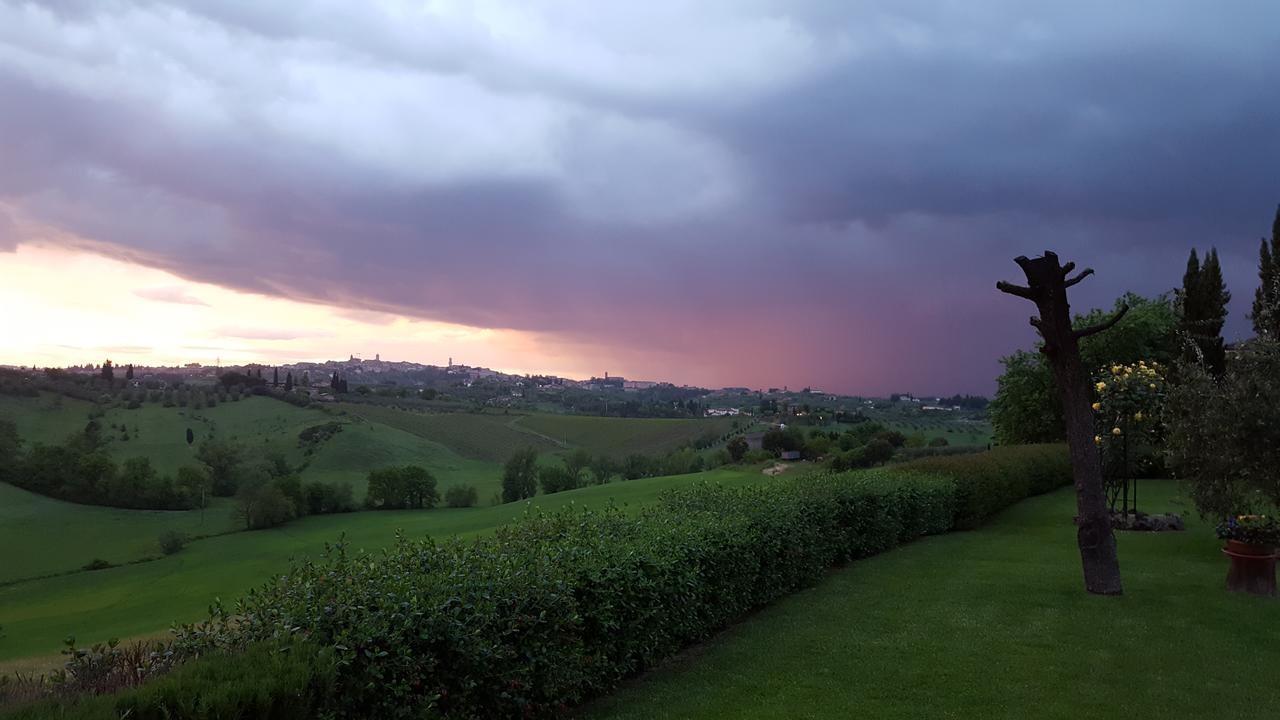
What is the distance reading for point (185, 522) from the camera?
2308 inches

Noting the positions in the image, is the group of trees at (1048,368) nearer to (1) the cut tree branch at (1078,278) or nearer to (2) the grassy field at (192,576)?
(2) the grassy field at (192,576)

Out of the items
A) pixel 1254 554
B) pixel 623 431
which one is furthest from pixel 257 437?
pixel 1254 554

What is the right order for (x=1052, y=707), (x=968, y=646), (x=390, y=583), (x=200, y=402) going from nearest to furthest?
(x=390, y=583) → (x=1052, y=707) → (x=968, y=646) → (x=200, y=402)

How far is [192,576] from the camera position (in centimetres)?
4159

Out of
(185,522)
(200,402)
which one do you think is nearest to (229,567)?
(185,522)

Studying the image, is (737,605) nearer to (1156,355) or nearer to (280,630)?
(280,630)

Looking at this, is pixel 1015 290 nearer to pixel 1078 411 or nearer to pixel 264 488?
pixel 1078 411

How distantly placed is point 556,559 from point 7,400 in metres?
96.8

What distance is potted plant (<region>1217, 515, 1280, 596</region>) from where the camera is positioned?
338 inches

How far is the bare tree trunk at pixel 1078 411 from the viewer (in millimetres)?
8586

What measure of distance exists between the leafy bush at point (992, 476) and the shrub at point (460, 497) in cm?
5145

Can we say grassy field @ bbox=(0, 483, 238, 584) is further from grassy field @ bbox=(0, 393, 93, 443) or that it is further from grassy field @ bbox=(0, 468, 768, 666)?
grassy field @ bbox=(0, 393, 93, 443)

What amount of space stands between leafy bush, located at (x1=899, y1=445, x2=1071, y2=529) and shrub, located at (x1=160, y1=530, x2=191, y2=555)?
173 feet

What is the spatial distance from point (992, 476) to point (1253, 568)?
25.2ft
